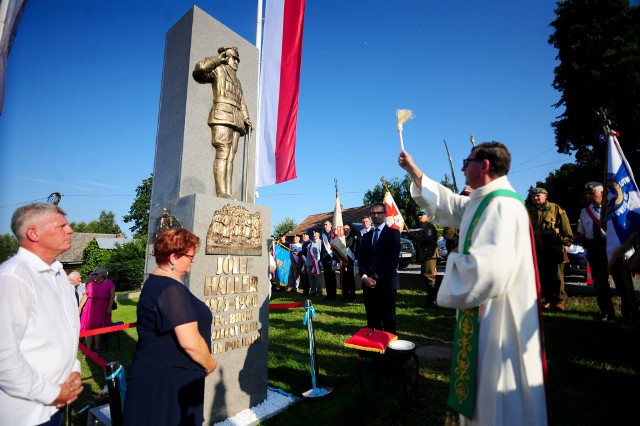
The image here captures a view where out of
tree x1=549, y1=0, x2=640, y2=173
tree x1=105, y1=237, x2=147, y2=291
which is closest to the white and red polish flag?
tree x1=549, y1=0, x2=640, y2=173

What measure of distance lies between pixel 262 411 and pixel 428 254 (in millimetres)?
6034

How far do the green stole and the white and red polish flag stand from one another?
5123mm

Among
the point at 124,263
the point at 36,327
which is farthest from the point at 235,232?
the point at 124,263

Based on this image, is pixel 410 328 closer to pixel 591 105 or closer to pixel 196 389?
pixel 196 389

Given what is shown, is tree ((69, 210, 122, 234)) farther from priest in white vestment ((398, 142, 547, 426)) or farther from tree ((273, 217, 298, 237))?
priest in white vestment ((398, 142, 547, 426))

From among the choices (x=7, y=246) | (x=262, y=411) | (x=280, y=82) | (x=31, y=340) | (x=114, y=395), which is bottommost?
(x=262, y=411)

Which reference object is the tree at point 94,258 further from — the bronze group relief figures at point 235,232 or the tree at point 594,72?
the tree at point 594,72

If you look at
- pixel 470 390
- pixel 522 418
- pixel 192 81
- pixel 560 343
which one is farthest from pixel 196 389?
pixel 560 343

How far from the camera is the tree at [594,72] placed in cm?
1948

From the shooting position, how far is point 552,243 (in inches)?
261

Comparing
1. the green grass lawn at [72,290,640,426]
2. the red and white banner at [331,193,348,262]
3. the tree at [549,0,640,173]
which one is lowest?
the green grass lawn at [72,290,640,426]

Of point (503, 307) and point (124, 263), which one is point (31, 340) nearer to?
point (503, 307)

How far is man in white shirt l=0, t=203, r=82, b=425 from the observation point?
1.71 metres

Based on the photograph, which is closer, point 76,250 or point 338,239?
point 338,239
